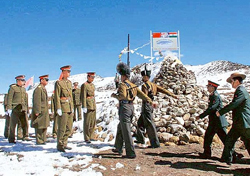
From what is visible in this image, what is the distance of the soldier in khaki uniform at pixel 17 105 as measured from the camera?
8.42 metres

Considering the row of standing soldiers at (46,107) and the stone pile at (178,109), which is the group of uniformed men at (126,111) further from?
the stone pile at (178,109)

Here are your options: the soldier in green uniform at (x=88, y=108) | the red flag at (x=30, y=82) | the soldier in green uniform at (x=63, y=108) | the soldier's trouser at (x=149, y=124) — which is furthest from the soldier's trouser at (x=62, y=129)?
the red flag at (x=30, y=82)

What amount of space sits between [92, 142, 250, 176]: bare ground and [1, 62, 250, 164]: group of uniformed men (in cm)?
23

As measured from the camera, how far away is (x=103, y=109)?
486 inches

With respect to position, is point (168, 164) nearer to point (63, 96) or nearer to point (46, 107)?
point (63, 96)

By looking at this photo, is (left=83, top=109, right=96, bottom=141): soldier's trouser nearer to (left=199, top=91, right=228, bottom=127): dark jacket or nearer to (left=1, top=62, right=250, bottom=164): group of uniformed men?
(left=1, top=62, right=250, bottom=164): group of uniformed men

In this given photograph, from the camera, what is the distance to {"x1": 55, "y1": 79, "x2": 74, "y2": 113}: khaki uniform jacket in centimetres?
691

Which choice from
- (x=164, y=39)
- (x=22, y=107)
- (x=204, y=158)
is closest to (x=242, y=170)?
(x=204, y=158)

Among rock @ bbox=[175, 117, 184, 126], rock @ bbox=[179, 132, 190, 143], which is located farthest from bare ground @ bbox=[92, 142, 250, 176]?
rock @ bbox=[175, 117, 184, 126]

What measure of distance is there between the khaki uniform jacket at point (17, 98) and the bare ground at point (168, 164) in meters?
3.69

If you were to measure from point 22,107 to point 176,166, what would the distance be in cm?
577

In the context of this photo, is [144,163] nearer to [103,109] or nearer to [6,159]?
[6,159]

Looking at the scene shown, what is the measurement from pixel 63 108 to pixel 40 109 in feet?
5.36

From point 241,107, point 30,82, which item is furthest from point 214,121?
point 30,82
